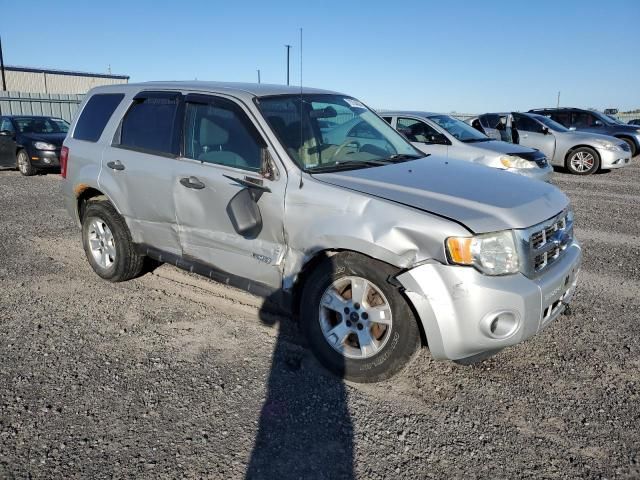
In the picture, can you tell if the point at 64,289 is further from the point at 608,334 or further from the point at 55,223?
the point at 608,334

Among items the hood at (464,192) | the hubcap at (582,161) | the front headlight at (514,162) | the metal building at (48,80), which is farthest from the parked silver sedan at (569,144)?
the metal building at (48,80)

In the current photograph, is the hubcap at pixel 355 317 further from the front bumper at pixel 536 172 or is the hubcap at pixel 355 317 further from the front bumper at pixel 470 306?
the front bumper at pixel 536 172

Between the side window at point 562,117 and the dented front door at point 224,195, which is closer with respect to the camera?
the dented front door at point 224,195

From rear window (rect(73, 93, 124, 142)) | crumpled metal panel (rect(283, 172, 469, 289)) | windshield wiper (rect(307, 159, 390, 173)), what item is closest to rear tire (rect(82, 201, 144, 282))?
rear window (rect(73, 93, 124, 142))

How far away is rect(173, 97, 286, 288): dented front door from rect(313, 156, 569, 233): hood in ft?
1.68

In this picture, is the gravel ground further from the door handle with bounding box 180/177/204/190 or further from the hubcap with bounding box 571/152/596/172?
the hubcap with bounding box 571/152/596/172

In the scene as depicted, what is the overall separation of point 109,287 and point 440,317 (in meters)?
3.57

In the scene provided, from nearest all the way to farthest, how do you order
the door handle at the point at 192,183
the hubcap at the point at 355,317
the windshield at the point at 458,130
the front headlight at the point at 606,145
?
1. the hubcap at the point at 355,317
2. the door handle at the point at 192,183
3. the windshield at the point at 458,130
4. the front headlight at the point at 606,145

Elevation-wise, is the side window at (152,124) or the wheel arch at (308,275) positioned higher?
the side window at (152,124)

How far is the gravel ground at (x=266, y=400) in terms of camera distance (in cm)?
264

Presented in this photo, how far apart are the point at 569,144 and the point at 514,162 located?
5.57 meters

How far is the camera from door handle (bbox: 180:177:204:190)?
395cm

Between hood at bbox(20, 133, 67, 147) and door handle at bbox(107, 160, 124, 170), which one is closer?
door handle at bbox(107, 160, 124, 170)

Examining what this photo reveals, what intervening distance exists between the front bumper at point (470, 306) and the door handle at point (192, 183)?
5.93 ft
